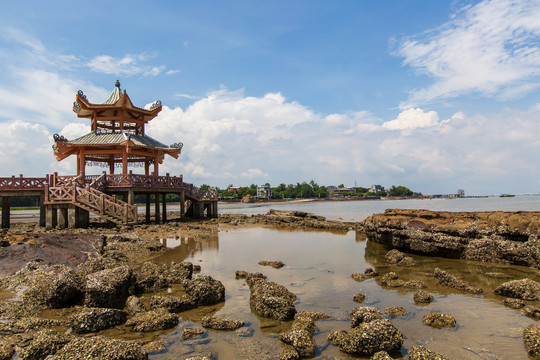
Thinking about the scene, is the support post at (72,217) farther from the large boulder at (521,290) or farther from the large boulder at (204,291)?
the large boulder at (521,290)

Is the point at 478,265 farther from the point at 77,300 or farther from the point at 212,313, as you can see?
the point at 77,300

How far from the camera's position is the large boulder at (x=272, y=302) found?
22.7 feet

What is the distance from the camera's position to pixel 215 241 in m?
17.8

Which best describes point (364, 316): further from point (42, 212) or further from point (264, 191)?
point (264, 191)

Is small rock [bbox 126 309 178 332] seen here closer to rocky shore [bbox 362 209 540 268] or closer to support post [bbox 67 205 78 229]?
rocky shore [bbox 362 209 540 268]

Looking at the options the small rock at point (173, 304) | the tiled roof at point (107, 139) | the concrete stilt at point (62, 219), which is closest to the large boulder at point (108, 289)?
the small rock at point (173, 304)

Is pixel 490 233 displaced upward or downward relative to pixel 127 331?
upward

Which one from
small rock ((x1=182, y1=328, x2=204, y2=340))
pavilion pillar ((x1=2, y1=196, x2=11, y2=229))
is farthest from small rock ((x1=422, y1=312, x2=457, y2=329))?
pavilion pillar ((x1=2, y1=196, x2=11, y2=229))

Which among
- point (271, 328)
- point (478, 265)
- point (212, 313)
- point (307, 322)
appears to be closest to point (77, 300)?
point (212, 313)

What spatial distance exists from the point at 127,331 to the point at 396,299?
627cm

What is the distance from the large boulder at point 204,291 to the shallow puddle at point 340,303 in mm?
230

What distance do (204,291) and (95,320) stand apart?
2.40 meters

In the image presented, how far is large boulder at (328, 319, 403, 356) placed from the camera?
18.0 feet

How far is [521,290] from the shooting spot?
817cm
